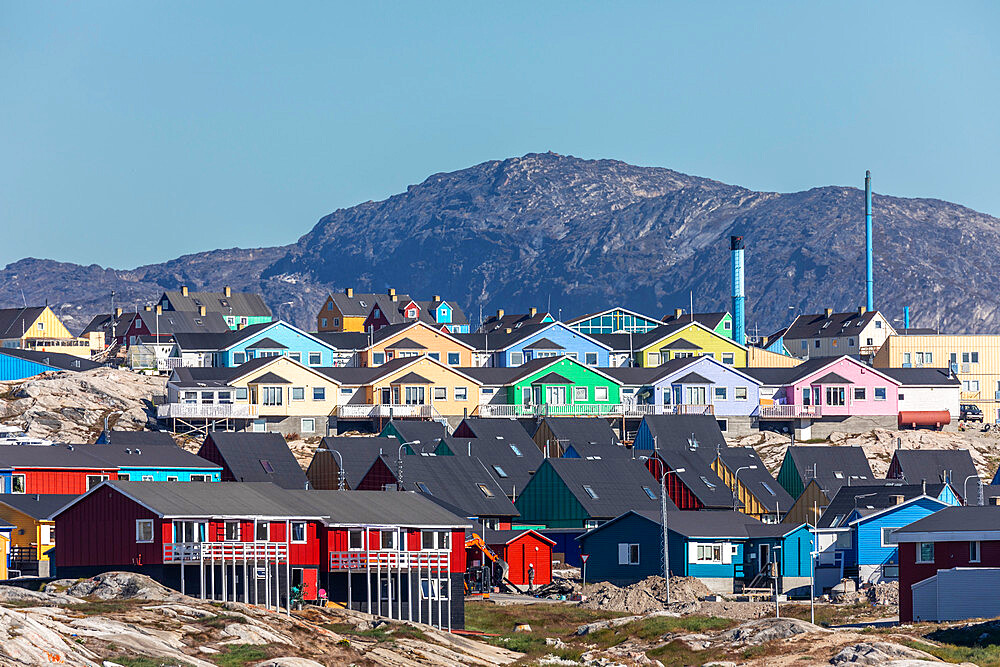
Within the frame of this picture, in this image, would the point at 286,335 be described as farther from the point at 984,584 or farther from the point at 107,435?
the point at 984,584

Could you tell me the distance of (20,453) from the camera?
8381 cm

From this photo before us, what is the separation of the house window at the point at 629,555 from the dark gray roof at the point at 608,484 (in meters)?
7.00

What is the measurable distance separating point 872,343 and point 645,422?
63.9m

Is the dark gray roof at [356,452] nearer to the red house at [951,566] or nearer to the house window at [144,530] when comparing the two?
the house window at [144,530]

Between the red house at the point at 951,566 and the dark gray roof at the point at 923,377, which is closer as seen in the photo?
the red house at the point at 951,566

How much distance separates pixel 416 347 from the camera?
13738cm

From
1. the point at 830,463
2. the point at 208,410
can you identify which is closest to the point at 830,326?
A: the point at 830,463

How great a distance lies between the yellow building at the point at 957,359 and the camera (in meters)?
142

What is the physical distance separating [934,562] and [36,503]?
118ft

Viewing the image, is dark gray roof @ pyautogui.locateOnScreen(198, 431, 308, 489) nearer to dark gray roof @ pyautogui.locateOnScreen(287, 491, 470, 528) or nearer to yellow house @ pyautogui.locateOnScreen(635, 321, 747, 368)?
dark gray roof @ pyautogui.locateOnScreen(287, 491, 470, 528)

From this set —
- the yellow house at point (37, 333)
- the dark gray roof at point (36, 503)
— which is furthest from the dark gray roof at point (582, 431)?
the yellow house at point (37, 333)

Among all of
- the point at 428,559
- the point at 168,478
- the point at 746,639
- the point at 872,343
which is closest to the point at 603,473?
the point at 168,478

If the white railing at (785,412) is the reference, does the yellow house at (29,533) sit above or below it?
below

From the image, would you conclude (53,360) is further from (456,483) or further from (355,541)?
(355,541)
